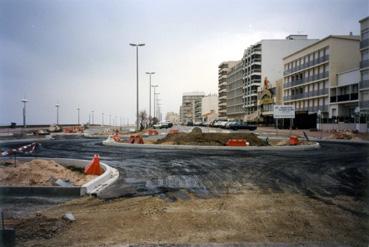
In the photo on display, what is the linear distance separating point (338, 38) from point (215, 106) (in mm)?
125314

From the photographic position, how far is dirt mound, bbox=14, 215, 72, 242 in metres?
5.20

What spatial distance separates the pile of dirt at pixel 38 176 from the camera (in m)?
9.21

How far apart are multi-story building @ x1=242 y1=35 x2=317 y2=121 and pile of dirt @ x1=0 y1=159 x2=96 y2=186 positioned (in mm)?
82359

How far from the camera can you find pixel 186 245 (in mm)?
4965

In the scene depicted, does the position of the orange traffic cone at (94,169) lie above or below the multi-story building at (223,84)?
below

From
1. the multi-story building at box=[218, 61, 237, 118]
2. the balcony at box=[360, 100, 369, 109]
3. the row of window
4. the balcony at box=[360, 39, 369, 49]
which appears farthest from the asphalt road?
the multi-story building at box=[218, 61, 237, 118]

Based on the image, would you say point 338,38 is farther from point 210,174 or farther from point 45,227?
point 45,227

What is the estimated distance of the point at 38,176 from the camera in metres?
9.72

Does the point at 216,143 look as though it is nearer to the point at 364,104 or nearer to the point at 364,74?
the point at 364,104

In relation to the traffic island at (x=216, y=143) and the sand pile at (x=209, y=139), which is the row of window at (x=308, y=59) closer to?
the traffic island at (x=216, y=143)

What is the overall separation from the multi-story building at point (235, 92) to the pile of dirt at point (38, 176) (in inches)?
4077

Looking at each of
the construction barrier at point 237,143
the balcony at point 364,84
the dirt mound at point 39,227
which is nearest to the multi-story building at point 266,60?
the balcony at point 364,84

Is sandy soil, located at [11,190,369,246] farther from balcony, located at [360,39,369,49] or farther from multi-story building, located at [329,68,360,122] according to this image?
multi-story building, located at [329,68,360,122]

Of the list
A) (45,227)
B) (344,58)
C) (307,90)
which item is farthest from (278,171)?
(307,90)
